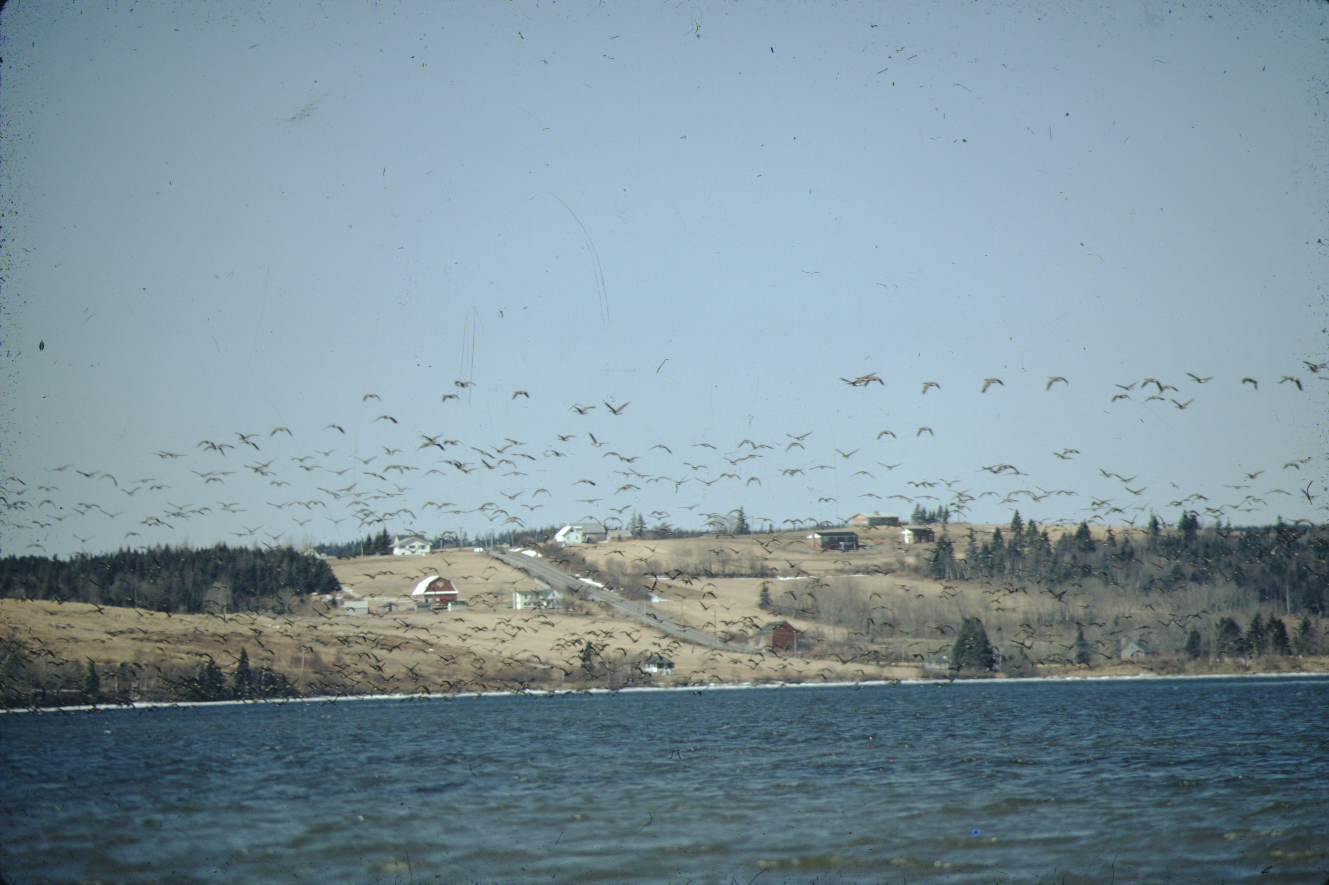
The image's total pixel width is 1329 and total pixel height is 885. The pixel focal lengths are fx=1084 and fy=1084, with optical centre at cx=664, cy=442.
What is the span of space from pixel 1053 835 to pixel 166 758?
3356 centimetres

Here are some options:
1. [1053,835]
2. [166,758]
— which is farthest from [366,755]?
[1053,835]

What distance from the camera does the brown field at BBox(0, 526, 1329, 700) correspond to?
7419 centimetres

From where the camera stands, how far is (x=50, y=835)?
25.0 m

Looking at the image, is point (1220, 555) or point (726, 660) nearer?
point (726, 660)

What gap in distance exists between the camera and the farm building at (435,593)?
315 feet

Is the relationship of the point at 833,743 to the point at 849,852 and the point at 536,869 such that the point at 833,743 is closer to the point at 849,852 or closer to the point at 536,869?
the point at 849,852

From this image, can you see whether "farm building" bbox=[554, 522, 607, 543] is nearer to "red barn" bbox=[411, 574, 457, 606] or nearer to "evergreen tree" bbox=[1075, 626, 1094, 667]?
"red barn" bbox=[411, 574, 457, 606]

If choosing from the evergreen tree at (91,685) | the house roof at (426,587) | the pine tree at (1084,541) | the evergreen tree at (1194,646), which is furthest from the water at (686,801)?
the pine tree at (1084,541)

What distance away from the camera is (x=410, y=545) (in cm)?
15050

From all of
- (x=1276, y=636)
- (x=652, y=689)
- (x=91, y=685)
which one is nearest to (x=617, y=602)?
(x=652, y=689)

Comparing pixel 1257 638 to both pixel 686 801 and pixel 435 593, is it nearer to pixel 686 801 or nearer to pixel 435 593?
pixel 435 593

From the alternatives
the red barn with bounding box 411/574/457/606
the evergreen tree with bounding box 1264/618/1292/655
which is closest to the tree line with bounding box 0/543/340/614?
the red barn with bounding box 411/574/457/606

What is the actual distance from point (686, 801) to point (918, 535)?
105990mm

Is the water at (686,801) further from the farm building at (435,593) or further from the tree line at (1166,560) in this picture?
the tree line at (1166,560)
